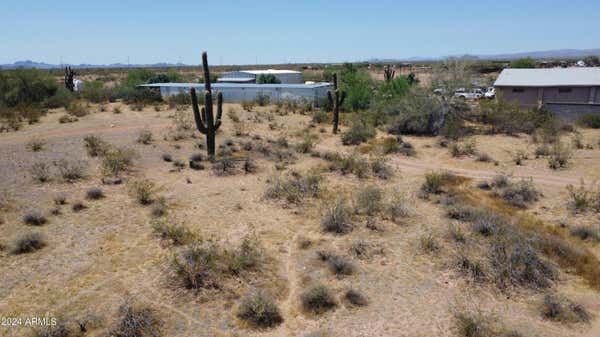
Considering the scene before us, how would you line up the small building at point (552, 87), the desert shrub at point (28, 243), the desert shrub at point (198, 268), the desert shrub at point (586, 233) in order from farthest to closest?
1. the small building at point (552, 87)
2. the desert shrub at point (586, 233)
3. the desert shrub at point (28, 243)
4. the desert shrub at point (198, 268)

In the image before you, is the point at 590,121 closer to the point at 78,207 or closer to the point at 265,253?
the point at 265,253

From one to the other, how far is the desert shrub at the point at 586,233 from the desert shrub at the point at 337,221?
571 centimetres

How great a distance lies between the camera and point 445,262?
30.0 ft

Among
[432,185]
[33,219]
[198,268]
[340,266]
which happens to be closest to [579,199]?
[432,185]

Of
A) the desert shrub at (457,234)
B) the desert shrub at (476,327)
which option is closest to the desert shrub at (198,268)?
the desert shrub at (476,327)

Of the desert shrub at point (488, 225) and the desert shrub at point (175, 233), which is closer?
the desert shrub at point (175, 233)

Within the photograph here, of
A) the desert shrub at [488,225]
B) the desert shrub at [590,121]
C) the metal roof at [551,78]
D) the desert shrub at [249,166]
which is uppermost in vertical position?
the metal roof at [551,78]

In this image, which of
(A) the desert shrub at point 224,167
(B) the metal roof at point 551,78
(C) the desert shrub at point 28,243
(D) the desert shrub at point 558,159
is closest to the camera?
(C) the desert shrub at point 28,243

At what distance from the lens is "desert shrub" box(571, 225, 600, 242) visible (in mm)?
10430

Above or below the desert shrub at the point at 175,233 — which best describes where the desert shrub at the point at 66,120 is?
above

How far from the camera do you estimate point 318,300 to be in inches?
300

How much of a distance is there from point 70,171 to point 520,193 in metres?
15.4

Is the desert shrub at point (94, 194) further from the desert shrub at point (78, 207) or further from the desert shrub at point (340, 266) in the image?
the desert shrub at point (340, 266)

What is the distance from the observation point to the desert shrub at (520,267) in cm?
833
